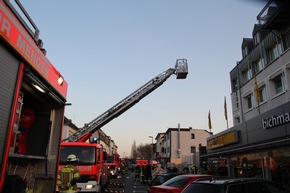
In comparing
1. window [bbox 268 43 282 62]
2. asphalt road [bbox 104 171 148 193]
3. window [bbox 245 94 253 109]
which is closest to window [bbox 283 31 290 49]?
window [bbox 268 43 282 62]

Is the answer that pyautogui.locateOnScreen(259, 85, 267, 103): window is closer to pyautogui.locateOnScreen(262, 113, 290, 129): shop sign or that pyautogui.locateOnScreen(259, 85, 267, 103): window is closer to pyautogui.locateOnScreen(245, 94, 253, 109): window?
pyautogui.locateOnScreen(245, 94, 253, 109): window

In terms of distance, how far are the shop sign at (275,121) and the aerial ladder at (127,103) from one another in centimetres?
874

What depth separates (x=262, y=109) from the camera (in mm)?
19656

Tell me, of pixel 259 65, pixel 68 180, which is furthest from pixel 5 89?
pixel 259 65

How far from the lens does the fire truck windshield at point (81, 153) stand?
1191 centimetres

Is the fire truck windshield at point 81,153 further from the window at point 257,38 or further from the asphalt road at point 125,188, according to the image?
the window at point 257,38

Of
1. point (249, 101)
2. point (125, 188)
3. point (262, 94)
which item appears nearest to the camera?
point (125, 188)

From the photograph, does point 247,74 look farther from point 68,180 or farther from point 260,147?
point 68,180

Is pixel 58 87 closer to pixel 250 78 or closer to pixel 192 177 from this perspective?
pixel 192 177

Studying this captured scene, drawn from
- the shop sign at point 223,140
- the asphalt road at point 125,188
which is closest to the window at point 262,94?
the shop sign at point 223,140

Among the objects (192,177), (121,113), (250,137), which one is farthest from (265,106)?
(192,177)

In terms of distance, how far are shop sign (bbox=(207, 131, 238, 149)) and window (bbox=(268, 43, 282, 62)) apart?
225 inches

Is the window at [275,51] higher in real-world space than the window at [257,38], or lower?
lower

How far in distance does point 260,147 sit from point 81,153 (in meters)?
9.58
